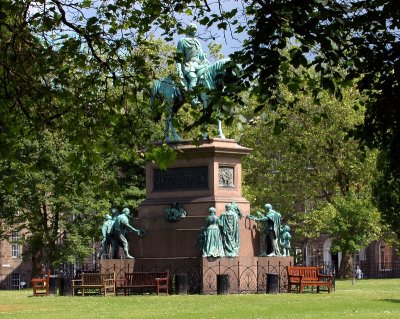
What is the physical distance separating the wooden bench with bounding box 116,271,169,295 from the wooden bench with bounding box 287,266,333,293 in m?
3.38

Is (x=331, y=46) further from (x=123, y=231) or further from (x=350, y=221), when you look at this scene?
(x=350, y=221)

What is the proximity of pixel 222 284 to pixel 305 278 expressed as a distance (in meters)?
2.72

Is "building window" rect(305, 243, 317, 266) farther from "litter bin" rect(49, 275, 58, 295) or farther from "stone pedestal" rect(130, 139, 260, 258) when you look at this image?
"stone pedestal" rect(130, 139, 260, 258)

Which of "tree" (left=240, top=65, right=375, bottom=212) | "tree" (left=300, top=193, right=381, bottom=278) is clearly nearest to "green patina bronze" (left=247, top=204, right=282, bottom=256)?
"tree" (left=300, top=193, right=381, bottom=278)

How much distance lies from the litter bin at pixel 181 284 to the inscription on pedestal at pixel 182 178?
9.74 feet

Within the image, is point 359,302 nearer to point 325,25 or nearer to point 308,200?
point 325,25

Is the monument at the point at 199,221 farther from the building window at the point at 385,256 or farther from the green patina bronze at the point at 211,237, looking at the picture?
the building window at the point at 385,256

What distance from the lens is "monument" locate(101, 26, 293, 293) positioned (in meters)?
30.8

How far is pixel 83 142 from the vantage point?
63.0ft

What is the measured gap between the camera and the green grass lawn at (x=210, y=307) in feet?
72.4

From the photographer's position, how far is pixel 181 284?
2986 centimetres

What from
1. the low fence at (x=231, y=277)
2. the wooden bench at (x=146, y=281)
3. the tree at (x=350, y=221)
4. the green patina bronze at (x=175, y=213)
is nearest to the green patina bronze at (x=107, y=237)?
the low fence at (x=231, y=277)

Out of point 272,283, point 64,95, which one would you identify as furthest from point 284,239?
point 64,95

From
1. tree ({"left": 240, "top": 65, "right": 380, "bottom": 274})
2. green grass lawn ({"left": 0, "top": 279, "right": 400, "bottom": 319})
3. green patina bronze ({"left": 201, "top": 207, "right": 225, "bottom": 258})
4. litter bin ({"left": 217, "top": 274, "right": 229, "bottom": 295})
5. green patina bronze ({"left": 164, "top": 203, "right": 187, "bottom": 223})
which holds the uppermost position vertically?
tree ({"left": 240, "top": 65, "right": 380, "bottom": 274})
